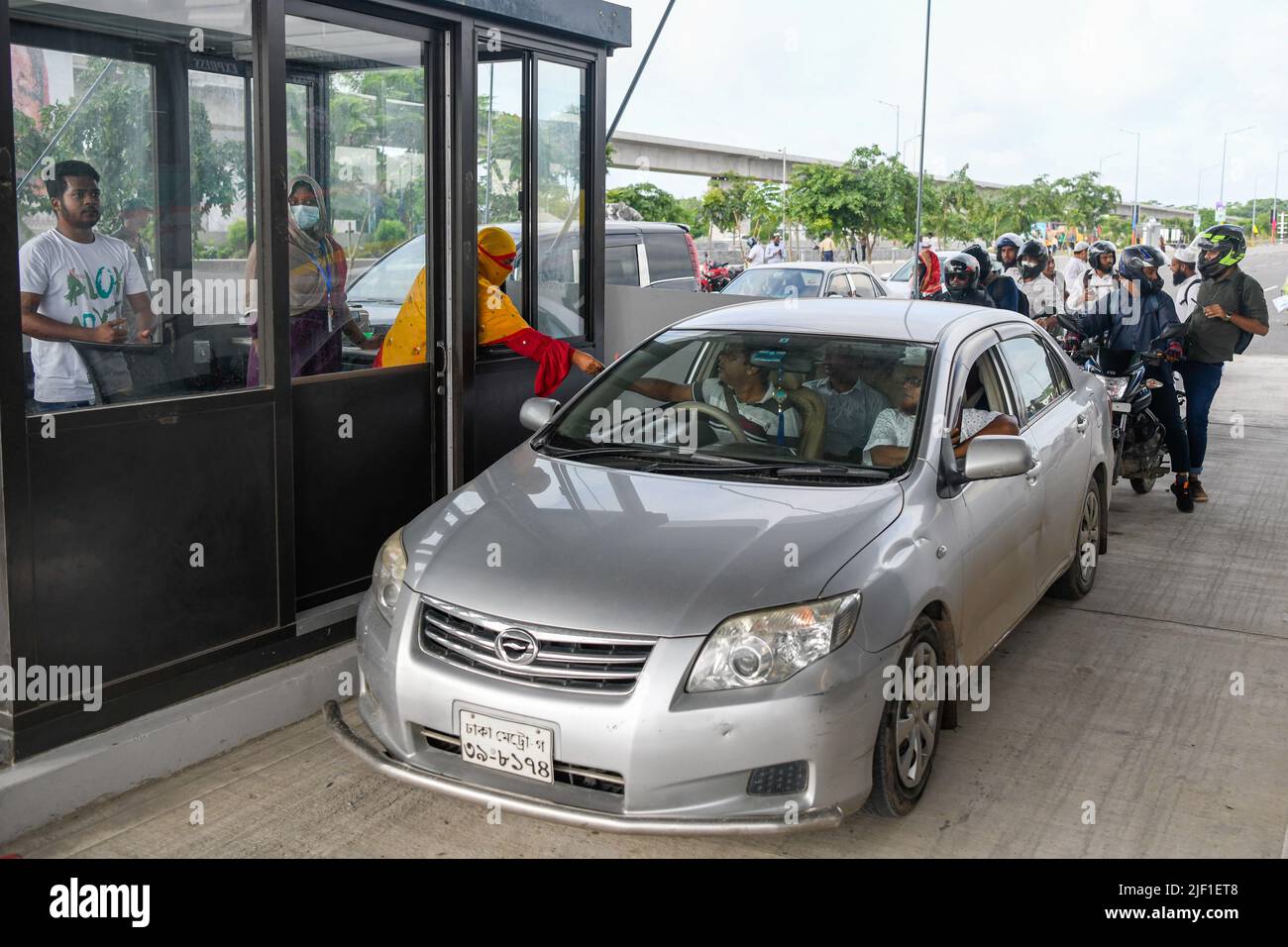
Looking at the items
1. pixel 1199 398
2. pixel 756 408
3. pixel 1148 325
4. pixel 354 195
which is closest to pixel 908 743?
pixel 756 408

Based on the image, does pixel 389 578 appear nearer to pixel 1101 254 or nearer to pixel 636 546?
pixel 636 546

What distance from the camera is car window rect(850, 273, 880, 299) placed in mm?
17734

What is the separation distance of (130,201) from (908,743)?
3343mm

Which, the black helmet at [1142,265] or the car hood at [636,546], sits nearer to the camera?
the car hood at [636,546]

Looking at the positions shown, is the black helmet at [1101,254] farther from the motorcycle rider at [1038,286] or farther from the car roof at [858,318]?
the car roof at [858,318]

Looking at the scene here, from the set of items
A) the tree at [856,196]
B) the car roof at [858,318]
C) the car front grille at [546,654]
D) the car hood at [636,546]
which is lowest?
the car front grille at [546,654]

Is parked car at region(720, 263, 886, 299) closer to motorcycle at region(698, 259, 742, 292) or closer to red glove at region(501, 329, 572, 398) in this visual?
motorcycle at region(698, 259, 742, 292)

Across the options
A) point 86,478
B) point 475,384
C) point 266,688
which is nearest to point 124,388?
point 86,478

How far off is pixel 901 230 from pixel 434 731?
1685 inches

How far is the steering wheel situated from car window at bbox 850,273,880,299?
1286 cm

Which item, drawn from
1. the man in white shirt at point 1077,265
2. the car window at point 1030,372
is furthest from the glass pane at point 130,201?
the man in white shirt at point 1077,265

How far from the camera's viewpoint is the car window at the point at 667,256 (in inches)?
570

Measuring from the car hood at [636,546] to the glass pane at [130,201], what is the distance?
1248 mm

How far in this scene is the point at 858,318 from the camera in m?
5.40
